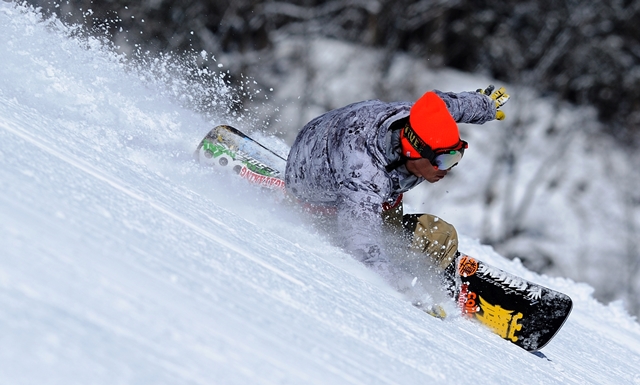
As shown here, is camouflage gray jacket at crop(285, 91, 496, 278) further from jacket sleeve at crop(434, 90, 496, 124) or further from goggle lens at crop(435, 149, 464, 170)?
goggle lens at crop(435, 149, 464, 170)

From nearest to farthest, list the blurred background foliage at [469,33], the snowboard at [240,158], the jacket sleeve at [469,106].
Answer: the jacket sleeve at [469,106] < the snowboard at [240,158] < the blurred background foliage at [469,33]

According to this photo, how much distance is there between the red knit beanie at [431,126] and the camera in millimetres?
3705

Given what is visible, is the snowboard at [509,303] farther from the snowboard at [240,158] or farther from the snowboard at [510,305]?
the snowboard at [240,158]

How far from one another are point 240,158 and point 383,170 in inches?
53.7

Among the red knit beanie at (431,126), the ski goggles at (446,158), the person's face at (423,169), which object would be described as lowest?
the person's face at (423,169)

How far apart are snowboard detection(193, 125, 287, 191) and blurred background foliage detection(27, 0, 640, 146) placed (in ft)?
37.3

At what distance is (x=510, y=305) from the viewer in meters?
Answer: 3.99

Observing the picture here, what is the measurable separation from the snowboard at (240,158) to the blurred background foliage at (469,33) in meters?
11.4

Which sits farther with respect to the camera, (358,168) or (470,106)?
(470,106)

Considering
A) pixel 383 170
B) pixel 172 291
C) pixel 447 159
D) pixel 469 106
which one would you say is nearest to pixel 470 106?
pixel 469 106

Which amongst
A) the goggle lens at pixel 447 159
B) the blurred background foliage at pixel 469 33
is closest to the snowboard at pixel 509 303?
the goggle lens at pixel 447 159

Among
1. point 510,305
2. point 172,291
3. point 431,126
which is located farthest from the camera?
point 510,305

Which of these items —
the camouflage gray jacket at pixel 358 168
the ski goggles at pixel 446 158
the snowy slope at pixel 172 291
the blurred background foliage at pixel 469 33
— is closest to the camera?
the snowy slope at pixel 172 291

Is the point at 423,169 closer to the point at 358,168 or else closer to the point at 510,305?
the point at 358,168
